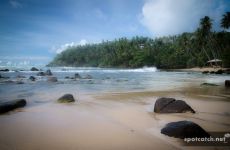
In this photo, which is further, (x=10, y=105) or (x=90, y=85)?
(x=90, y=85)

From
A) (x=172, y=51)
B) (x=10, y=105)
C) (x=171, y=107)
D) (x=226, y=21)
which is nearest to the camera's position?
(x=171, y=107)

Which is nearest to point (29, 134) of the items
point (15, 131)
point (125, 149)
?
point (15, 131)

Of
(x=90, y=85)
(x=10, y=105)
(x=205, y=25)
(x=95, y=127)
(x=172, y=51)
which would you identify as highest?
(x=205, y=25)

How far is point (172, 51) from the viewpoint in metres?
65.9

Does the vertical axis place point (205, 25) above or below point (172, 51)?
above

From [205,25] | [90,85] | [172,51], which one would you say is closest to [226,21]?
[205,25]

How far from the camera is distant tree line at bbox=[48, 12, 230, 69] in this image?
4966cm

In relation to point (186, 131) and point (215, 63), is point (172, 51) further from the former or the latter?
point (186, 131)

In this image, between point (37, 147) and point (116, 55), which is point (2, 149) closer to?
point (37, 147)

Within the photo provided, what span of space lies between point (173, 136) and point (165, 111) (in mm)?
1672

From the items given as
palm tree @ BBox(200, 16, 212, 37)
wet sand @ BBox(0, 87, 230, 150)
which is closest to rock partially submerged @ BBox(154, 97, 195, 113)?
wet sand @ BBox(0, 87, 230, 150)

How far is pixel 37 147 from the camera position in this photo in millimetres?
3162

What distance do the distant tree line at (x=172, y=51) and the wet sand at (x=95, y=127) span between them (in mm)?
37253

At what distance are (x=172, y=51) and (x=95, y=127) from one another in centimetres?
6545
